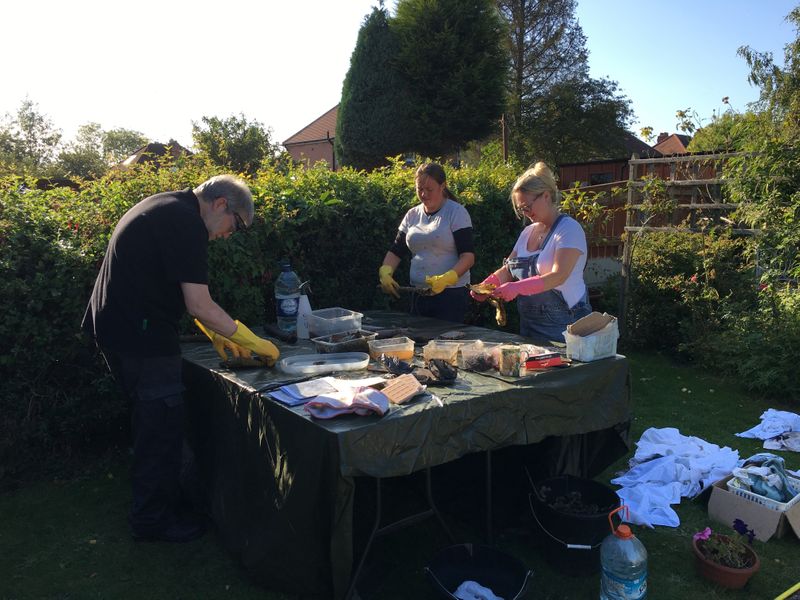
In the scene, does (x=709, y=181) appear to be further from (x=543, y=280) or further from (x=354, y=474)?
(x=354, y=474)

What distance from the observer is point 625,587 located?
2.05 metres

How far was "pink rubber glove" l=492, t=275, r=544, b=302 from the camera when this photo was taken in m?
2.83

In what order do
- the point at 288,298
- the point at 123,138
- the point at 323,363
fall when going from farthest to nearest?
the point at 123,138 → the point at 288,298 → the point at 323,363

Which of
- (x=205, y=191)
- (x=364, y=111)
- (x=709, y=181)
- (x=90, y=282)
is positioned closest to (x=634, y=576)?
(x=205, y=191)

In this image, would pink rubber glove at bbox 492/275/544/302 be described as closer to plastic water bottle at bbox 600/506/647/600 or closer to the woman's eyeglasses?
the woman's eyeglasses

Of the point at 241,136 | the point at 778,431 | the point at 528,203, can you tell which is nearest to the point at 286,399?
the point at 528,203

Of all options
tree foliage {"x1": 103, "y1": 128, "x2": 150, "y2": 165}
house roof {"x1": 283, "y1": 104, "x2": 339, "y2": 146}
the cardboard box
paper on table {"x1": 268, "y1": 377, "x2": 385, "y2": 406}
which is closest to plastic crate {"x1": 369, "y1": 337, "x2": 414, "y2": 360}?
paper on table {"x1": 268, "y1": 377, "x2": 385, "y2": 406}

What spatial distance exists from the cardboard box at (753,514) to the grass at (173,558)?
0.17 ft

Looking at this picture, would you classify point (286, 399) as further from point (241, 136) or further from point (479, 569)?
point (241, 136)

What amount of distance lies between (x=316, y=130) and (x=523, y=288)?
113 feet

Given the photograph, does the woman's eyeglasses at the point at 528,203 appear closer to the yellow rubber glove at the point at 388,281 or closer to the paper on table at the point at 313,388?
the yellow rubber glove at the point at 388,281

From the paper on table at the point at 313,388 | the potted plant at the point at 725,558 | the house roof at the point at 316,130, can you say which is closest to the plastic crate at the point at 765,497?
the potted plant at the point at 725,558

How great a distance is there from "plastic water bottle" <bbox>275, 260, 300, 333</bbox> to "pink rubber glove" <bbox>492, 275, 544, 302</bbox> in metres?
1.14

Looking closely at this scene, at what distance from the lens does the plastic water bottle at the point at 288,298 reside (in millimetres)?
3148
